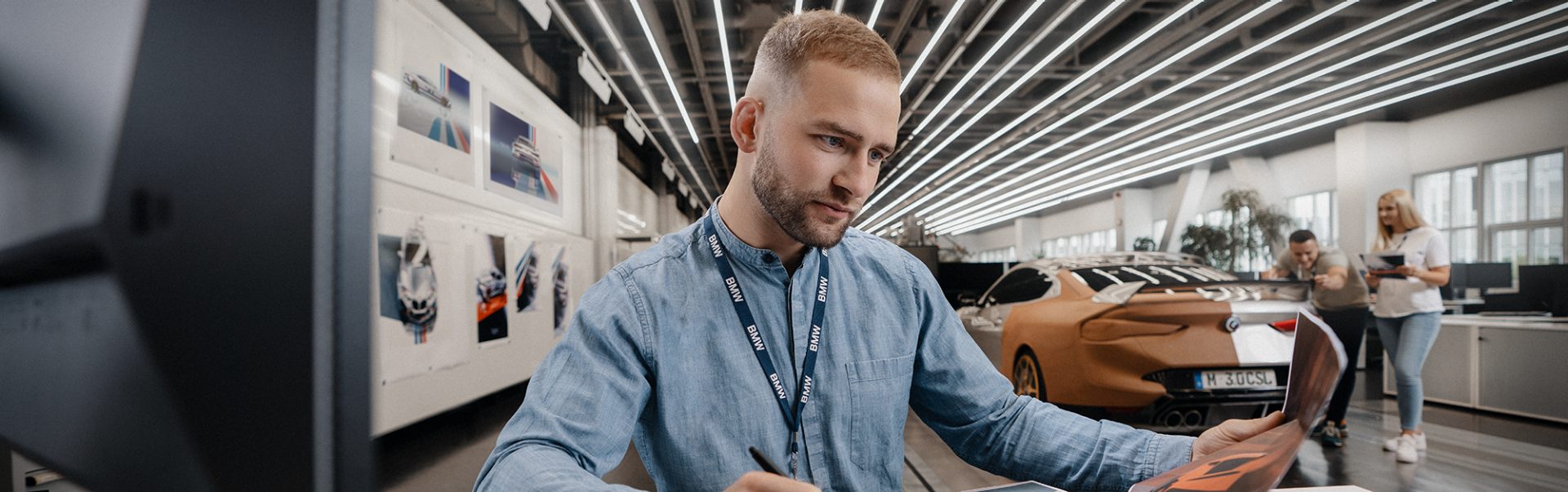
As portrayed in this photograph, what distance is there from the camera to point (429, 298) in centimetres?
188

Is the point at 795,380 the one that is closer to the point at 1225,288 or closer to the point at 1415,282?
the point at 1225,288

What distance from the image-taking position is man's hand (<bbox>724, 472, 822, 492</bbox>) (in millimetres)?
486

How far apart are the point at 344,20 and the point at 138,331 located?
14cm

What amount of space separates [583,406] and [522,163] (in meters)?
3.61

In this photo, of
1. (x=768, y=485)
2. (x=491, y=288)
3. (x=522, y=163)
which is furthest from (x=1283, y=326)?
(x=522, y=163)

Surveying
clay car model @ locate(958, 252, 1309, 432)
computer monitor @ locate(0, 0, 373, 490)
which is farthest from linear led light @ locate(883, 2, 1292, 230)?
computer monitor @ locate(0, 0, 373, 490)

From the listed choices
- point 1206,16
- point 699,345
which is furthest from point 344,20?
point 1206,16

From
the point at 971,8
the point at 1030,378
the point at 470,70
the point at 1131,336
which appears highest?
the point at 971,8

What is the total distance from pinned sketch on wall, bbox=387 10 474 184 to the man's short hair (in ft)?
1.74

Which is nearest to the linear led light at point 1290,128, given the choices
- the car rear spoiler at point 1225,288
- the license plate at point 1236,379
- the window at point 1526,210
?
the window at point 1526,210

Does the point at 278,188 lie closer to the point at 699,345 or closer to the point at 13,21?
the point at 13,21

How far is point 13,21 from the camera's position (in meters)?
0.27

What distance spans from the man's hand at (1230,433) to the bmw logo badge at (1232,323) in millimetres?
2221

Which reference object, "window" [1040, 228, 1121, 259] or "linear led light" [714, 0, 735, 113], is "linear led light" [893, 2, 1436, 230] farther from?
"linear led light" [714, 0, 735, 113]
